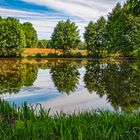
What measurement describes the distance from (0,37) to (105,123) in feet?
300

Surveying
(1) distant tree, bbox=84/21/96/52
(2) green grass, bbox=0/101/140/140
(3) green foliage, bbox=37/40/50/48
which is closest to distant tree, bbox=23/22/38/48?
(1) distant tree, bbox=84/21/96/52

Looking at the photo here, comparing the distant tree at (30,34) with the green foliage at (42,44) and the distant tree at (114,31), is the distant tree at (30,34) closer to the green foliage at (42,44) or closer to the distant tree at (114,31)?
the green foliage at (42,44)

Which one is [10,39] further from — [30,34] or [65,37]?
[30,34]

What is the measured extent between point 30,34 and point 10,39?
4030 cm

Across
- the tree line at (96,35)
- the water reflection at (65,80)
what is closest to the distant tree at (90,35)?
the tree line at (96,35)

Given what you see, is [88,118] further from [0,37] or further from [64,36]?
[64,36]

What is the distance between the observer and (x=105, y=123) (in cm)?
886

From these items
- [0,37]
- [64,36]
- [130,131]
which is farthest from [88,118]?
[64,36]

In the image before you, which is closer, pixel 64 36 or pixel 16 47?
pixel 16 47

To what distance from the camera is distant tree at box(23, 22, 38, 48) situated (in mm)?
140000

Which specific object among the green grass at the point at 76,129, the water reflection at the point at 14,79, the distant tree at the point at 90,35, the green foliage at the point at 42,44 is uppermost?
the distant tree at the point at 90,35

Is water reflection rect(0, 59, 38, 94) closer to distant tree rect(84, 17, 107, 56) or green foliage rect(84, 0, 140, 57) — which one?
green foliage rect(84, 0, 140, 57)

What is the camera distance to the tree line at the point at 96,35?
88750mm

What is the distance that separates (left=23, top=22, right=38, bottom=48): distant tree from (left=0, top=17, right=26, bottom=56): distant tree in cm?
3463
